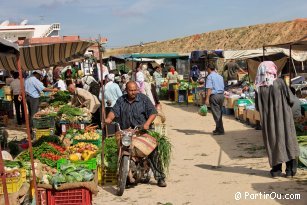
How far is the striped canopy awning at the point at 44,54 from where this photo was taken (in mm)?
8109

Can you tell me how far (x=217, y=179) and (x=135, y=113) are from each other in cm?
178

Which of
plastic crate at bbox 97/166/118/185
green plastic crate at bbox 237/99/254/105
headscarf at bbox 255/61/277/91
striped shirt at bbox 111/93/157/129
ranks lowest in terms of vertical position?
plastic crate at bbox 97/166/118/185

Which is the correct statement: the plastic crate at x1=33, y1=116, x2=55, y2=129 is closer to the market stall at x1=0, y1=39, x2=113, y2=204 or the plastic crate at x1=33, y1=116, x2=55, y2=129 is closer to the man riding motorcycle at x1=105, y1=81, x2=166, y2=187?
the market stall at x1=0, y1=39, x2=113, y2=204

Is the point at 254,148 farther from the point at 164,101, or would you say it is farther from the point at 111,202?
the point at 164,101

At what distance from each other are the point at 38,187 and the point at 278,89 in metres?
3.90

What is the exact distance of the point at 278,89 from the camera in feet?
24.4

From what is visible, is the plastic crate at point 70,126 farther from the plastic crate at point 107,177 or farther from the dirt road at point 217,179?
the plastic crate at point 107,177

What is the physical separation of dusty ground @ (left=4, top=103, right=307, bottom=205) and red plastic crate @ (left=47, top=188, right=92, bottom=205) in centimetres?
48

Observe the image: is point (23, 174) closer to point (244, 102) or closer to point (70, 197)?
point (70, 197)

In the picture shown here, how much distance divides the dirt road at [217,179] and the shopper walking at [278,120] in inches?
13.6

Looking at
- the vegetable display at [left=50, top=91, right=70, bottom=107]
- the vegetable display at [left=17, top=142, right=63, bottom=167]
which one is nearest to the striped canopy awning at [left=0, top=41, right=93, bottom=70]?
the vegetable display at [left=17, top=142, right=63, bottom=167]

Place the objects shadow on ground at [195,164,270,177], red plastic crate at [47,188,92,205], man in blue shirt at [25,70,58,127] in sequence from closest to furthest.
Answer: red plastic crate at [47,188,92,205], shadow on ground at [195,164,270,177], man in blue shirt at [25,70,58,127]

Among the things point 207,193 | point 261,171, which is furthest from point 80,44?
point 261,171

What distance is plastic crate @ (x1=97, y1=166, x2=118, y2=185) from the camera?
787cm
